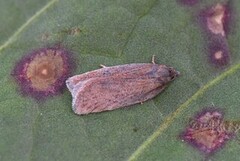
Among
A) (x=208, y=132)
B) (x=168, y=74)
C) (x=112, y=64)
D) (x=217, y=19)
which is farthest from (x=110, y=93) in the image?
(x=217, y=19)

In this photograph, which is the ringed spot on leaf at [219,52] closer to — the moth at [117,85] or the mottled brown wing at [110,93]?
the moth at [117,85]

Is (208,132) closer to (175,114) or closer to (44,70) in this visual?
(175,114)

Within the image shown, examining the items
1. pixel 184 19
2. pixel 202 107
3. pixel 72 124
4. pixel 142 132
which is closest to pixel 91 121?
pixel 72 124

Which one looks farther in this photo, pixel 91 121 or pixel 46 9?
pixel 46 9

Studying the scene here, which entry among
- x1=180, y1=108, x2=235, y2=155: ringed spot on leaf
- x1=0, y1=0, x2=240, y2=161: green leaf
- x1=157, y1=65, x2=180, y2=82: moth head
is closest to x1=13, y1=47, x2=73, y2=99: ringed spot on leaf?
x1=0, y1=0, x2=240, y2=161: green leaf

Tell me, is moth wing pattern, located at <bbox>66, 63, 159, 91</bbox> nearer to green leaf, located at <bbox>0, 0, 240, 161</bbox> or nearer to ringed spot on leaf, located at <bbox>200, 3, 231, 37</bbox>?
green leaf, located at <bbox>0, 0, 240, 161</bbox>

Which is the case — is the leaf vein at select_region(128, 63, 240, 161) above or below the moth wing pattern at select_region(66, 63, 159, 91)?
below

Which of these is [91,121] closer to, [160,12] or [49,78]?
[49,78]
